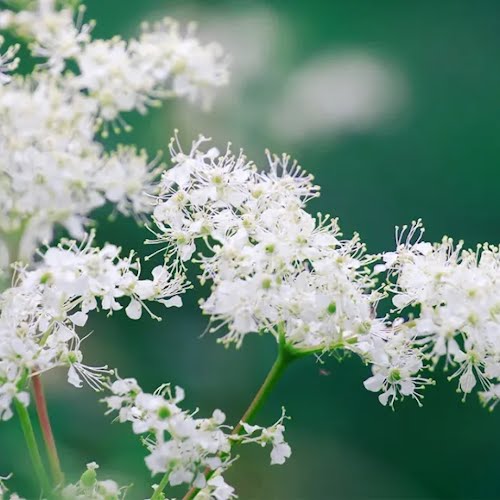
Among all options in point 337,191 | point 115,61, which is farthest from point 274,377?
point 337,191

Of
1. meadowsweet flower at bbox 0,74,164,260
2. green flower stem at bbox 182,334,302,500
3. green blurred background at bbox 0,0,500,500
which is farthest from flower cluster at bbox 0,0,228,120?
green blurred background at bbox 0,0,500,500

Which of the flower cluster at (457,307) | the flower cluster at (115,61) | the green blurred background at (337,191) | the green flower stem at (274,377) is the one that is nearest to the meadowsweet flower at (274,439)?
the green flower stem at (274,377)

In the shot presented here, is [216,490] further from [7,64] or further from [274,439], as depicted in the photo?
[7,64]

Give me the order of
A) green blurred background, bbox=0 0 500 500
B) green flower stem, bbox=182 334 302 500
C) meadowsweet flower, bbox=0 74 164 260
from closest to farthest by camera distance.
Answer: meadowsweet flower, bbox=0 74 164 260 < green flower stem, bbox=182 334 302 500 < green blurred background, bbox=0 0 500 500

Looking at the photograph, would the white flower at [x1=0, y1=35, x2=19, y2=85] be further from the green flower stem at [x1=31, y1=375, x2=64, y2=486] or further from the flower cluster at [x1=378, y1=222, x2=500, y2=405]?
the flower cluster at [x1=378, y1=222, x2=500, y2=405]

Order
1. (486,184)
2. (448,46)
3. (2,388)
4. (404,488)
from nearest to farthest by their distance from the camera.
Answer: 1. (2,388)
2. (404,488)
3. (486,184)
4. (448,46)

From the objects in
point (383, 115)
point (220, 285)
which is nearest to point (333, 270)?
point (220, 285)

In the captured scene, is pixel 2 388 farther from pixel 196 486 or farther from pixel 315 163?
pixel 315 163
